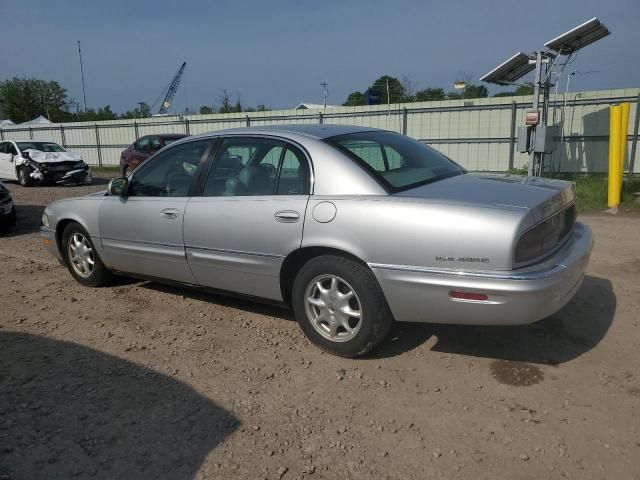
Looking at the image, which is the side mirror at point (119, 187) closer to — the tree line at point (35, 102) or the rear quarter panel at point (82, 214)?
the rear quarter panel at point (82, 214)

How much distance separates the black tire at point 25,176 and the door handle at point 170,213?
13.5 m

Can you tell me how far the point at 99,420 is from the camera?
2.87 metres

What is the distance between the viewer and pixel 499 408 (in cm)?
290

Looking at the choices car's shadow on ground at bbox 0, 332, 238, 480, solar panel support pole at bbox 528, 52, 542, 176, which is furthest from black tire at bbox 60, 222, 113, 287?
solar panel support pole at bbox 528, 52, 542, 176

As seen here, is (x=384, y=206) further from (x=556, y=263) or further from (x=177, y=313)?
(x=177, y=313)

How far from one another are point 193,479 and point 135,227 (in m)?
2.65

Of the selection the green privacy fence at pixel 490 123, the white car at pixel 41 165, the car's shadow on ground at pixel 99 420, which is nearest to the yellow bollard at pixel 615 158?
the green privacy fence at pixel 490 123

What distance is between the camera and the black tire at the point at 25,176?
1552 centimetres

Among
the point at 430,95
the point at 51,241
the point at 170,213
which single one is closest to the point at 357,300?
the point at 170,213

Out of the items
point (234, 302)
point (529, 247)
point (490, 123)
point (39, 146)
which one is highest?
point (490, 123)

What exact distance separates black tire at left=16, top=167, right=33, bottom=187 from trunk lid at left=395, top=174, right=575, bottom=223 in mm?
15240

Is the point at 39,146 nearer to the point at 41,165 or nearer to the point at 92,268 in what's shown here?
the point at 41,165

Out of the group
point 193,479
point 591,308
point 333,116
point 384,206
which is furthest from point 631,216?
point 333,116

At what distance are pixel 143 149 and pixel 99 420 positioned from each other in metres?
15.3
